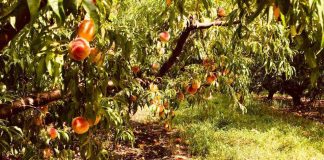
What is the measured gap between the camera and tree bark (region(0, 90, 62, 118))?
2.09 metres

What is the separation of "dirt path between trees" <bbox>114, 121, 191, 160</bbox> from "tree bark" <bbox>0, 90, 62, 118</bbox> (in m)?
4.12

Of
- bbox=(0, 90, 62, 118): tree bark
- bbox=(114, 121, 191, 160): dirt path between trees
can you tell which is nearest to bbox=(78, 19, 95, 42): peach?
bbox=(0, 90, 62, 118): tree bark

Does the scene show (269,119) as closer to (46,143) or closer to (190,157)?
(190,157)

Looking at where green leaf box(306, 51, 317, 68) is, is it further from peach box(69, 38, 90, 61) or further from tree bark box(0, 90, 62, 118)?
tree bark box(0, 90, 62, 118)

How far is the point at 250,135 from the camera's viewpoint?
25.9 ft

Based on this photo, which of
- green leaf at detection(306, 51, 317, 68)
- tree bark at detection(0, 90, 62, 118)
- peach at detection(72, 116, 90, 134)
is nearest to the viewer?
green leaf at detection(306, 51, 317, 68)

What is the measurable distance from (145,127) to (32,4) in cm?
870

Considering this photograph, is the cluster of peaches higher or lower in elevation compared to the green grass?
higher

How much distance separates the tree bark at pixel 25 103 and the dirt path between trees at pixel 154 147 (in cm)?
412

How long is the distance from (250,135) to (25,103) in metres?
6.27

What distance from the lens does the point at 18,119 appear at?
3.05 metres

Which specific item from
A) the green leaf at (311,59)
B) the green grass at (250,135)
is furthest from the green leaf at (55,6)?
the green grass at (250,135)

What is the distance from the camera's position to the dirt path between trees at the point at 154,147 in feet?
23.1

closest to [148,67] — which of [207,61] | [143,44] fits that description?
[207,61]
